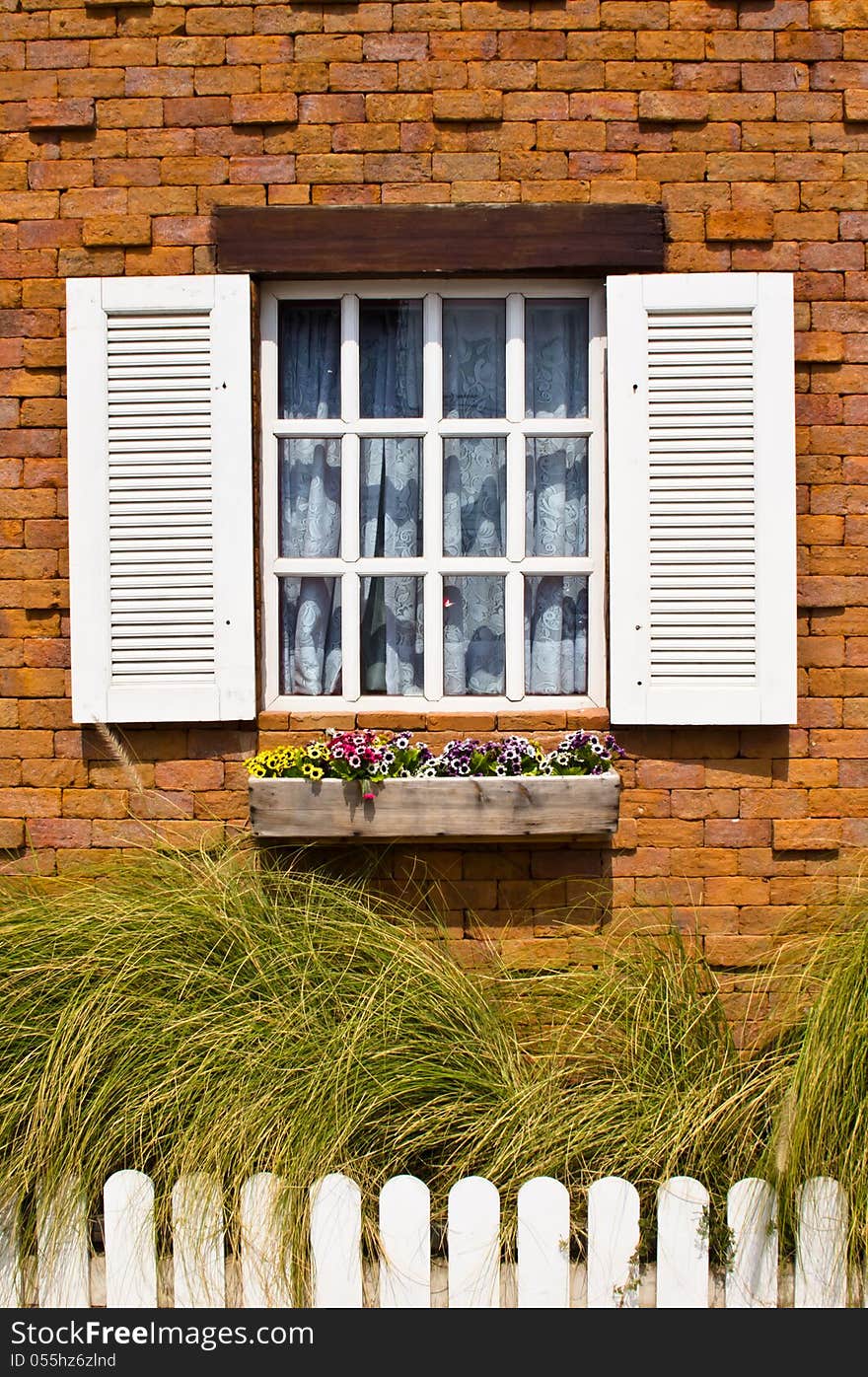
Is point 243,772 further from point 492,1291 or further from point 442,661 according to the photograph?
point 492,1291

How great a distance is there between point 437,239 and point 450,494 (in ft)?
2.93

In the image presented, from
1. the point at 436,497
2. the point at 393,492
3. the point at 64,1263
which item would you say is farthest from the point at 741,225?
the point at 64,1263

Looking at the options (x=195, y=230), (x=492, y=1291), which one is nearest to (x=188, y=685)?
(x=195, y=230)

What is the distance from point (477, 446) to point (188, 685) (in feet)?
4.51

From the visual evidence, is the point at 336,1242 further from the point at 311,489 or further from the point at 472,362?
the point at 472,362

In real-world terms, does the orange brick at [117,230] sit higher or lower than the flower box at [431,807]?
higher

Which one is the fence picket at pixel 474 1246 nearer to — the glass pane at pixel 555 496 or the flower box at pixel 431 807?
the flower box at pixel 431 807

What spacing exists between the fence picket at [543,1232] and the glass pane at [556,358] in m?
2.61

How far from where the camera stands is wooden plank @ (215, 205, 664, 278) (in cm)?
378

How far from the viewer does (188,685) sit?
12.7 feet

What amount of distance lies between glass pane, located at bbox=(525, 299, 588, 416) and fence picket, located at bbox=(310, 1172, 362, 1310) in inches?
105

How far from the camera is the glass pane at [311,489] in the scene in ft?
13.1

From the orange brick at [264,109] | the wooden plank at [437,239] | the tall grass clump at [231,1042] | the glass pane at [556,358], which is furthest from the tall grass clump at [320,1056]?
the orange brick at [264,109]

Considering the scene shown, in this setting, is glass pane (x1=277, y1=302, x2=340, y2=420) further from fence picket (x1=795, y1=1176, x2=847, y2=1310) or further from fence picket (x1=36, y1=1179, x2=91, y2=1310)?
fence picket (x1=795, y1=1176, x2=847, y2=1310)
